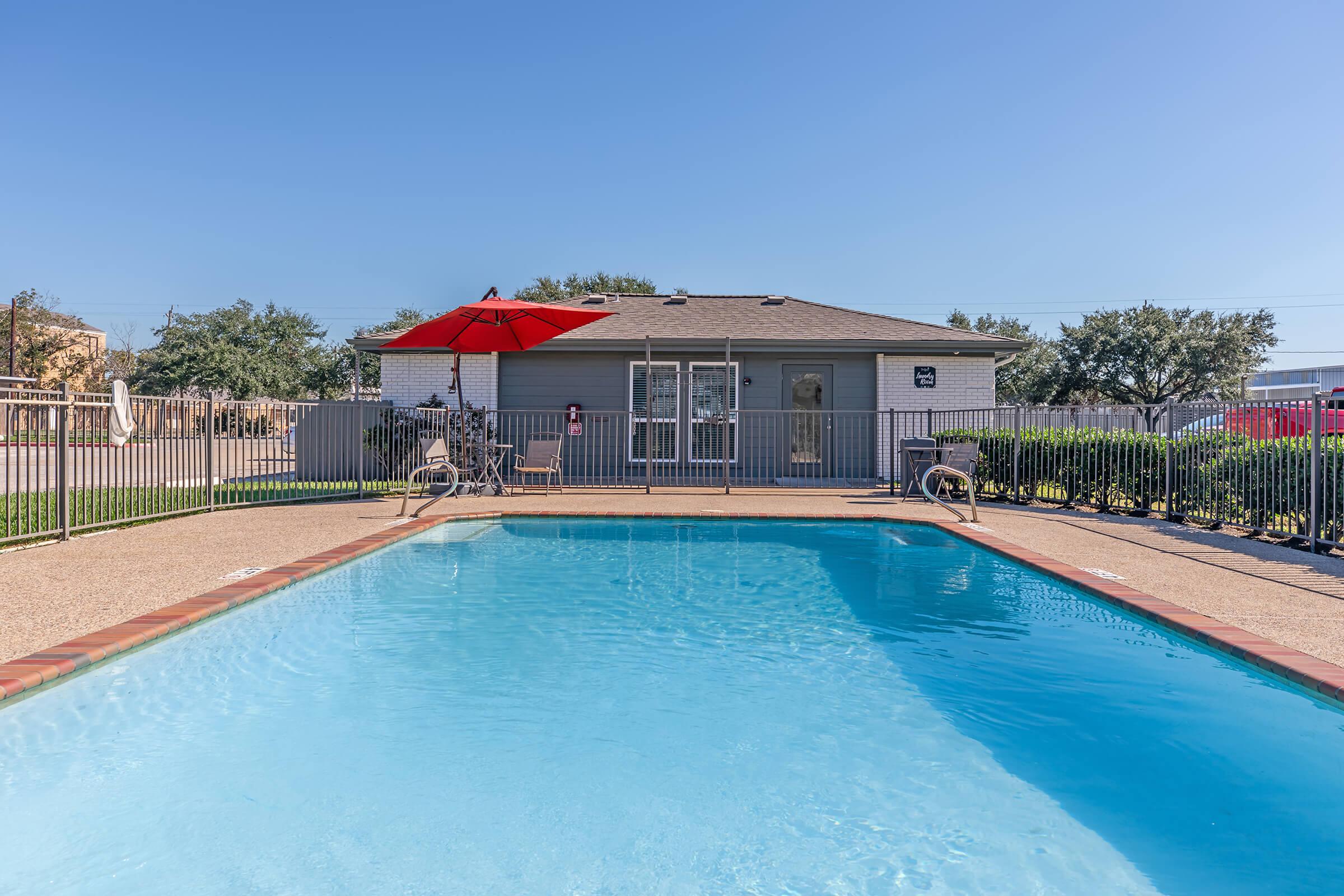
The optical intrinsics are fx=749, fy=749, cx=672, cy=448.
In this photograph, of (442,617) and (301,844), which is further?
(442,617)

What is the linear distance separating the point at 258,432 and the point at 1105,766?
10.4m

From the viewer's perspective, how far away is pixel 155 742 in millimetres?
3016

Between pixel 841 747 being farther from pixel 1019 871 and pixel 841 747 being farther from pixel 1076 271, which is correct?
pixel 1076 271

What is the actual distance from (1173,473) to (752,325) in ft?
26.2

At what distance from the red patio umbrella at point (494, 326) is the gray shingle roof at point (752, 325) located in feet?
7.51

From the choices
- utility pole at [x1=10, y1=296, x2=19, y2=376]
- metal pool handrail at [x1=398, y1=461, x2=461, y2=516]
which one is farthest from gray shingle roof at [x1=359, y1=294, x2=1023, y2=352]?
utility pole at [x1=10, y1=296, x2=19, y2=376]

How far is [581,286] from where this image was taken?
41.6 metres

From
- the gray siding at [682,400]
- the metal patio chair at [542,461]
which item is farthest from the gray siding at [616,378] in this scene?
the metal patio chair at [542,461]

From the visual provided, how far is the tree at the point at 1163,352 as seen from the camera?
2950cm

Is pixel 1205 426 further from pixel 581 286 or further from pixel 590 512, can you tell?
pixel 581 286

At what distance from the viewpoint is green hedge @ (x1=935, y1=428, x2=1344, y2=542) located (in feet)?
23.1

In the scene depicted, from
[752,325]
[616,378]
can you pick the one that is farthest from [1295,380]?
[616,378]

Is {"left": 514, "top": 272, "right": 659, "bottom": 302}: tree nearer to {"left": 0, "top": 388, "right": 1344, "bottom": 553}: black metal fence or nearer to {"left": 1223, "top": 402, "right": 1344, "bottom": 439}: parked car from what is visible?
{"left": 0, "top": 388, "right": 1344, "bottom": 553}: black metal fence

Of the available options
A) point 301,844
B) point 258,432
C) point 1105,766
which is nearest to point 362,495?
point 258,432
